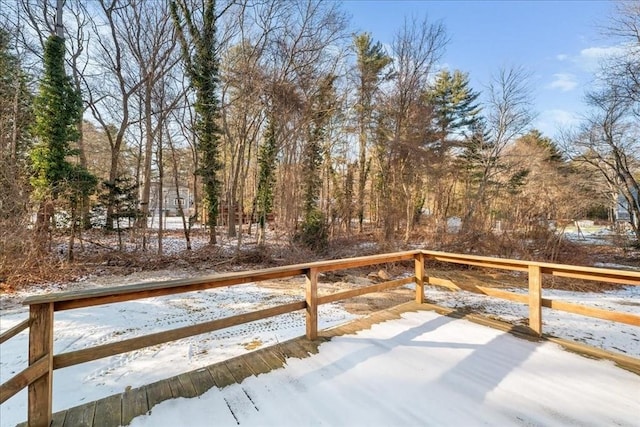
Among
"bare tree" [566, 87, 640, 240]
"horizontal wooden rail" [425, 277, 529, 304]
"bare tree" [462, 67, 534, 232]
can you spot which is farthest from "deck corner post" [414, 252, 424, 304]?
"bare tree" [566, 87, 640, 240]

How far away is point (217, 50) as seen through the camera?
1125 centimetres

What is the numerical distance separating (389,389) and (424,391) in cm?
24

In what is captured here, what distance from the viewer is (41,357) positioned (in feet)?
5.35

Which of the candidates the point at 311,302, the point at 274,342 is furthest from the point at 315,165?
the point at 311,302

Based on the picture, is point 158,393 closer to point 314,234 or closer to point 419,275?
point 419,275

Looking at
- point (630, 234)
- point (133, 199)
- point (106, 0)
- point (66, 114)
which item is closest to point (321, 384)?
point (133, 199)

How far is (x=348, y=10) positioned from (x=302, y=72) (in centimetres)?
280

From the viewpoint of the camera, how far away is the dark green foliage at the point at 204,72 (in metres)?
10.7

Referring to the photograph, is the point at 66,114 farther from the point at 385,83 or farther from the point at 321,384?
the point at 385,83

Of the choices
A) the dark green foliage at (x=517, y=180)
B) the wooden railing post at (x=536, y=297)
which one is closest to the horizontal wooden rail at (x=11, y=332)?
the wooden railing post at (x=536, y=297)

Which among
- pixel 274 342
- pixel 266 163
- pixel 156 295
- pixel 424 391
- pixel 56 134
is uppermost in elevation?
pixel 56 134

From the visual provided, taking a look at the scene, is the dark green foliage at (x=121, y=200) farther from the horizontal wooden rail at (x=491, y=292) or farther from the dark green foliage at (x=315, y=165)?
the horizontal wooden rail at (x=491, y=292)

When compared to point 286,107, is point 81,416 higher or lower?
lower

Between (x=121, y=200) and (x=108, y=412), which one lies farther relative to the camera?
(x=121, y=200)
